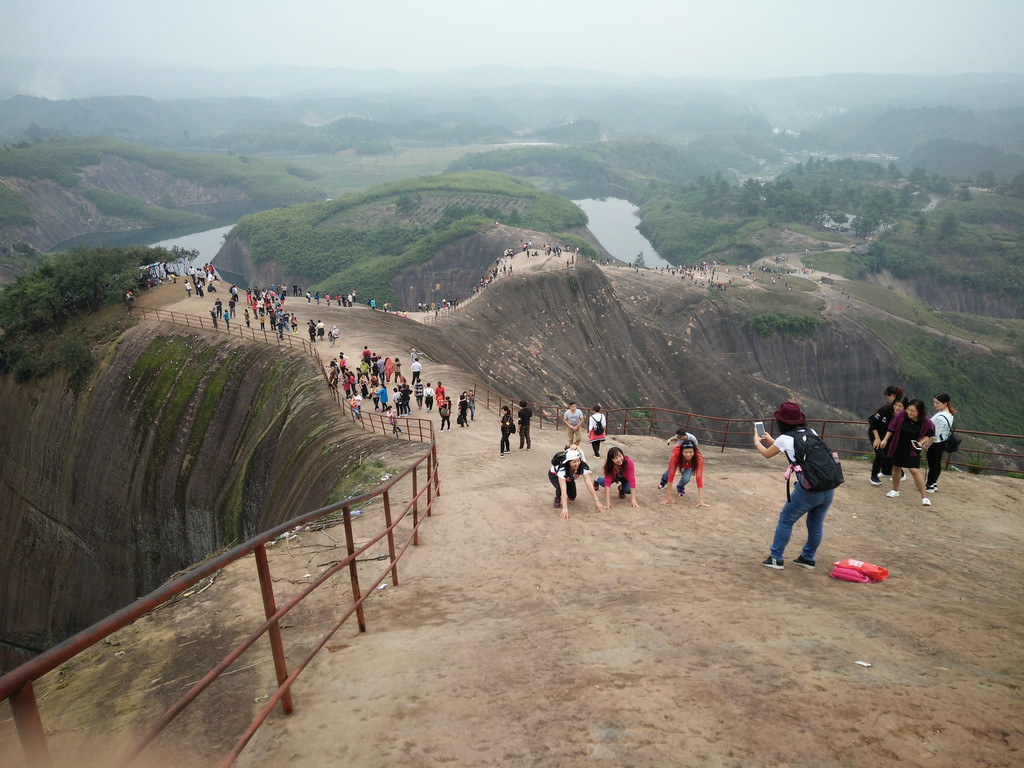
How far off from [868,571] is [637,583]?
2741 millimetres

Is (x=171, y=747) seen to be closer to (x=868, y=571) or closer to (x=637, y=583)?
(x=637, y=583)

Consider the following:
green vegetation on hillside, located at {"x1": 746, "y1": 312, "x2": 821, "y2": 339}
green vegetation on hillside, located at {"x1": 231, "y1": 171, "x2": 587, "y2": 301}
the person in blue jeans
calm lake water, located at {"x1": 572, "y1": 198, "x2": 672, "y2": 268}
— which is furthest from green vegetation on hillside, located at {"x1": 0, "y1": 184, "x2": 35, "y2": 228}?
the person in blue jeans

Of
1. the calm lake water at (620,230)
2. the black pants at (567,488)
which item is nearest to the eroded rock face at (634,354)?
the black pants at (567,488)

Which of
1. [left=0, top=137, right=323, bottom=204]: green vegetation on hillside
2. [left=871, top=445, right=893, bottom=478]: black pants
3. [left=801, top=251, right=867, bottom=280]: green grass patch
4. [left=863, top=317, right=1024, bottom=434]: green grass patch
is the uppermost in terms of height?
[left=0, top=137, right=323, bottom=204]: green vegetation on hillside

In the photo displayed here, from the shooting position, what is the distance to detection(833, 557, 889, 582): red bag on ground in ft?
25.2

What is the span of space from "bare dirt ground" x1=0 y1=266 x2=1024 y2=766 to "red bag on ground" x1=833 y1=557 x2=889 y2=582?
0.36 ft

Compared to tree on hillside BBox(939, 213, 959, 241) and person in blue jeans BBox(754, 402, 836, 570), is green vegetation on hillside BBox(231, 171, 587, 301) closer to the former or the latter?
tree on hillside BBox(939, 213, 959, 241)

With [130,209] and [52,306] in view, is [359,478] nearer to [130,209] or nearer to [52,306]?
[52,306]

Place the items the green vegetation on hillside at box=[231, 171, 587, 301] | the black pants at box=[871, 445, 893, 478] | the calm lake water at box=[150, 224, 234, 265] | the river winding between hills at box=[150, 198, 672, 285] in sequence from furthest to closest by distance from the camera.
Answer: the river winding between hills at box=[150, 198, 672, 285], the calm lake water at box=[150, 224, 234, 265], the green vegetation on hillside at box=[231, 171, 587, 301], the black pants at box=[871, 445, 893, 478]

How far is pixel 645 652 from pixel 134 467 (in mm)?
26240

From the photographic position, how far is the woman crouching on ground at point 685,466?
1102cm

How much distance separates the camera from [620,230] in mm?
146875

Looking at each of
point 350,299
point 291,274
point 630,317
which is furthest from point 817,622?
point 291,274

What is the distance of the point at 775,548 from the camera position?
315 inches
